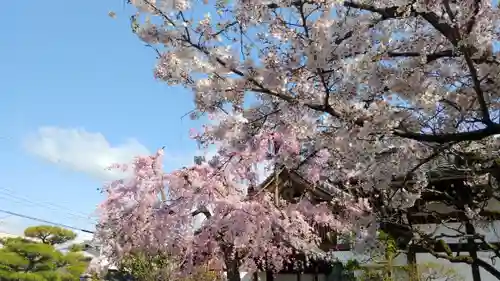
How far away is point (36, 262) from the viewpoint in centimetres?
1862

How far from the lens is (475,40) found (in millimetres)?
3205

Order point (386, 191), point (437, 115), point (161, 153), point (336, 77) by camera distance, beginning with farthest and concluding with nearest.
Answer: point (161, 153), point (386, 191), point (437, 115), point (336, 77)

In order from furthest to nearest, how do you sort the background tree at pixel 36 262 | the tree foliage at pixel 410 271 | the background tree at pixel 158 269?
the background tree at pixel 36 262 → the background tree at pixel 158 269 → the tree foliage at pixel 410 271

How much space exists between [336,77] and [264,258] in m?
6.97

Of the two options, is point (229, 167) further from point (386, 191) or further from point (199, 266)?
point (386, 191)

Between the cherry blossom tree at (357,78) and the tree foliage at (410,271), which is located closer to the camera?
the cherry blossom tree at (357,78)

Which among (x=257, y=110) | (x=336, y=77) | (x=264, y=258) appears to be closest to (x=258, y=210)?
Answer: (x=264, y=258)

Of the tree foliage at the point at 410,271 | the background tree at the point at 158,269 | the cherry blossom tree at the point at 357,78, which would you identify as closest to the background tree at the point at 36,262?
the background tree at the point at 158,269

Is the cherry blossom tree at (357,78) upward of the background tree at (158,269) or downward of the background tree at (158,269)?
upward

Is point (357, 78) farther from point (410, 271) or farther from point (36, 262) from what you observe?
point (36, 262)

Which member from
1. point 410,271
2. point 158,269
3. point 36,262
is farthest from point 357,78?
point 36,262

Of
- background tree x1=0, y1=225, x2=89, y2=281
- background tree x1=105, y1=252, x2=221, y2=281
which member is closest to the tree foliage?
background tree x1=105, y1=252, x2=221, y2=281

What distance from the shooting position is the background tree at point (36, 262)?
17.7 metres

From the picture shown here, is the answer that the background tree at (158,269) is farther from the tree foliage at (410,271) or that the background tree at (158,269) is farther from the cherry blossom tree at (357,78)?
the cherry blossom tree at (357,78)
